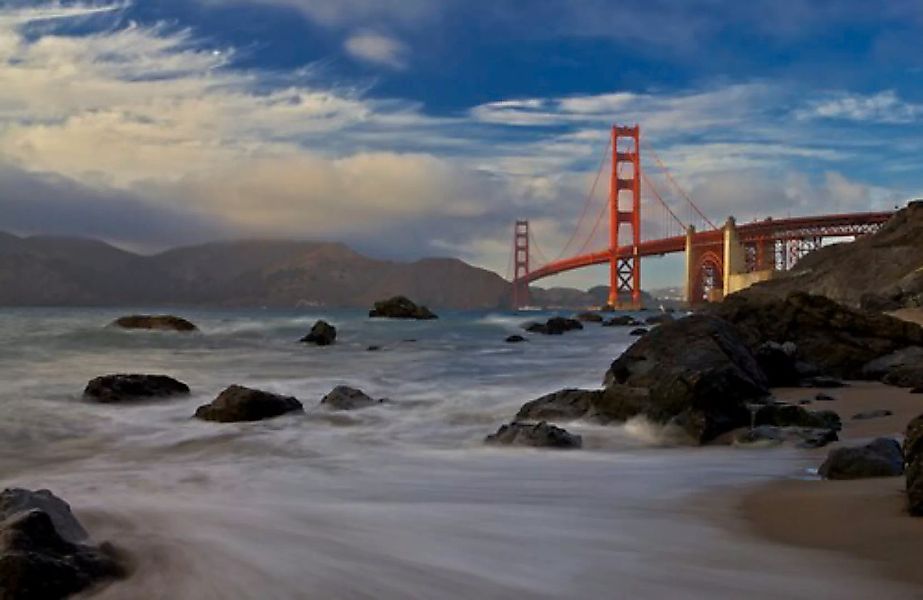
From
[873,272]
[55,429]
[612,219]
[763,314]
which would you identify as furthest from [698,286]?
[55,429]

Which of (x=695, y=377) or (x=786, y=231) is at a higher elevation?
(x=786, y=231)

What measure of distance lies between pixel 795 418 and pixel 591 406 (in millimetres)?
1879

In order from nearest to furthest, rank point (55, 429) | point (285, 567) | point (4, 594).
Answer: point (4, 594)
point (285, 567)
point (55, 429)

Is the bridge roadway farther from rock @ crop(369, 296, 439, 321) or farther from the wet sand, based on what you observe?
the wet sand

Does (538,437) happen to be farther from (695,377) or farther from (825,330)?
(825,330)

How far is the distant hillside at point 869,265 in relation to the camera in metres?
36.1

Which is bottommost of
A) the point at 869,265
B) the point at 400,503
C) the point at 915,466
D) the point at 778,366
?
the point at 400,503

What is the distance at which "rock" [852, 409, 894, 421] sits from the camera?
21.3ft

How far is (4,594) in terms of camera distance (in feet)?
8.71

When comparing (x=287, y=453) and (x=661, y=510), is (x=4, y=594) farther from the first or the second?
(x=287, y=453)

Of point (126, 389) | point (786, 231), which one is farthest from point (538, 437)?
point (786, 231)

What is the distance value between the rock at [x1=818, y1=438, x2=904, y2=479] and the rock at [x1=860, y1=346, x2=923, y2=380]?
18.7ft

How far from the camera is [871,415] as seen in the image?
655 centimetres

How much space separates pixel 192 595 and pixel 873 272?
130 ft
